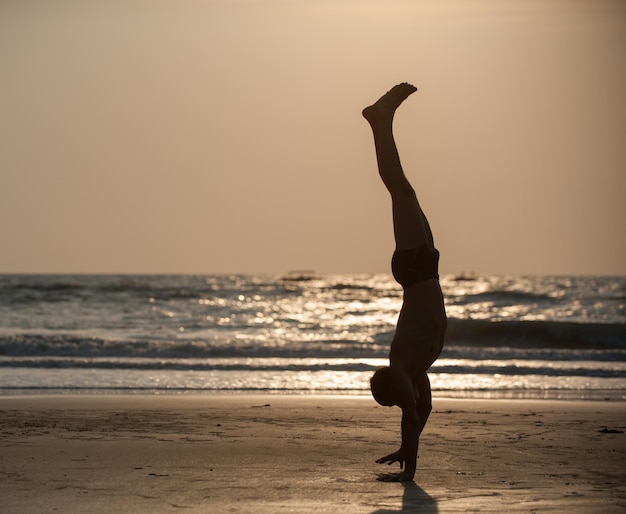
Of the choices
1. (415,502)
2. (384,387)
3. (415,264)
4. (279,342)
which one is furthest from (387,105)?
(279,342)

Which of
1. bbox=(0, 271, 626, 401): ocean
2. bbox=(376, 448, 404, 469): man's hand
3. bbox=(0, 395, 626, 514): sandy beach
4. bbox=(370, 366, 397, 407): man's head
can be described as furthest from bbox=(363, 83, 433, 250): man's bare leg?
bbox=(0, 271, 626, 401): ocean

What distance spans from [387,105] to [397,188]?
0.65 meters

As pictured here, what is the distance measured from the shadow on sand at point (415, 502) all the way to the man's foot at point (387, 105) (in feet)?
8.30

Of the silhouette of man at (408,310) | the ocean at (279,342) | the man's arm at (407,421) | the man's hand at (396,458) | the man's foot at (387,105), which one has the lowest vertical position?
the ocean at (279,342)

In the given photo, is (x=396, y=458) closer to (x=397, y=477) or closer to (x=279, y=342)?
(x=397, y=477)

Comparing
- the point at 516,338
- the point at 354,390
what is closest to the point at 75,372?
the point at 354,390

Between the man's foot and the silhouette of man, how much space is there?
2 centimetres

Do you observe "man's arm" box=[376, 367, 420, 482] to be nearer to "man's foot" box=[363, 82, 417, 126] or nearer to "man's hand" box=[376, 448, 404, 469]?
"man's hand" box=[376, 448, 404, 469]

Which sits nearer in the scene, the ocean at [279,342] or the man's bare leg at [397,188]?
the man's bare leg at [397,188]

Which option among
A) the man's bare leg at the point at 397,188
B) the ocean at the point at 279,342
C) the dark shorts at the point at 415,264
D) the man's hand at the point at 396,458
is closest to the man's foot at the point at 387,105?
the man's bare leg at the point at 397,188

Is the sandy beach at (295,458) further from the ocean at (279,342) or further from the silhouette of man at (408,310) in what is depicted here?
the ocean at (279,342)

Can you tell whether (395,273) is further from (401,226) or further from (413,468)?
(413,468)

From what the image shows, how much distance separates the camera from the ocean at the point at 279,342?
1620 centimetres

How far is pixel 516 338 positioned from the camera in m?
31.3
